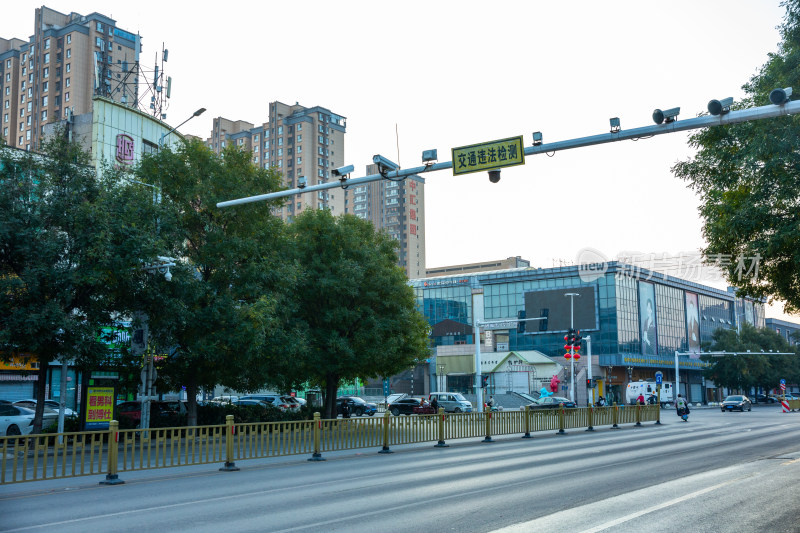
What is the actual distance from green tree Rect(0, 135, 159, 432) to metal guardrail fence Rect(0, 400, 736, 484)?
3143 mm

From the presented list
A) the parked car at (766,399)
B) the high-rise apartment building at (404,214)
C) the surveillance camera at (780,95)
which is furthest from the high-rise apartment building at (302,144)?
the surveillance camera at (780,95)

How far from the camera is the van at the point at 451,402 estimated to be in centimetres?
4931

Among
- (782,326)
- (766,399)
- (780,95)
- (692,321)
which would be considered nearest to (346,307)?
(780,95)

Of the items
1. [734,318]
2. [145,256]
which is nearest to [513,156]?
[145,256]

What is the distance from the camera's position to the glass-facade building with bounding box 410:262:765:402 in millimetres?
82500

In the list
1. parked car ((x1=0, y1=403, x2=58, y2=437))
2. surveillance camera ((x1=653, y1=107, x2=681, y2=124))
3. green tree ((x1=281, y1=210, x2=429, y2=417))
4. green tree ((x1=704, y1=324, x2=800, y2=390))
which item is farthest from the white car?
green tree ((x1=704, y1=324, x2=800, y2=390))

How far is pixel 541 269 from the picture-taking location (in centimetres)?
8912

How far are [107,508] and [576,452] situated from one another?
13.3 metres

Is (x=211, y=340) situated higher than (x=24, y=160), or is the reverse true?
(x=24, y=160)

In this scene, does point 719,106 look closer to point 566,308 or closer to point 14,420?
point 14,420

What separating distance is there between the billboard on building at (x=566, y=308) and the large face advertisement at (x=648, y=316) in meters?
7.46

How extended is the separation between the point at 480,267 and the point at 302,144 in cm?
7380

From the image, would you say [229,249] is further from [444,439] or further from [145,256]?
[444,439]

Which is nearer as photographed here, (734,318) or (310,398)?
(310,398)
